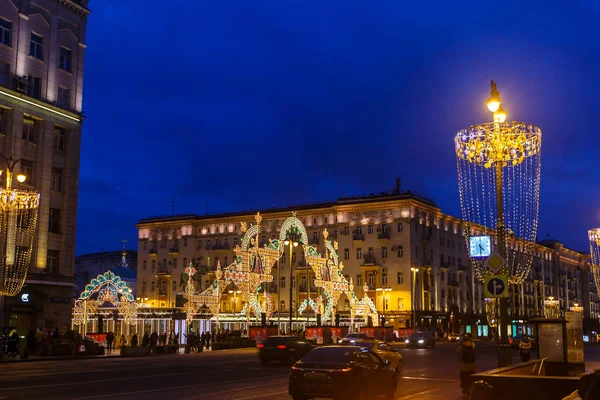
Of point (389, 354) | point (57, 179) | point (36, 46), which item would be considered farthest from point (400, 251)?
point (389, 354)

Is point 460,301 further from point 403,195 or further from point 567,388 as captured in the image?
point 567,388

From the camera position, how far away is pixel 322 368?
50.6 ft

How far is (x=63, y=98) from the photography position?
4894cm

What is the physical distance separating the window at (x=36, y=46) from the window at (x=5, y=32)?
170 centimetres

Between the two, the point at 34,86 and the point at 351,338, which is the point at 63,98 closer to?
the point at 34,86

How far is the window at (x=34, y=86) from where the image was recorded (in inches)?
1809

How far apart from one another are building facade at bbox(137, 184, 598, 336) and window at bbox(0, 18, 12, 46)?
42966 mm

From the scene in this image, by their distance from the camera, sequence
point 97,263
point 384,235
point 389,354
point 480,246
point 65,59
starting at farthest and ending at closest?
point 97,263
point 384,235
point 65,59
point 389,354
point 480,246

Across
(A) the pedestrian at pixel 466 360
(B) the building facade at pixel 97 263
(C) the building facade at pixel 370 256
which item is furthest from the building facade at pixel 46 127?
(B) the building facade at pixel 97 263

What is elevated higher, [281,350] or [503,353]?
[503,353]

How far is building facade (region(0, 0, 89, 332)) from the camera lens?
44375mm

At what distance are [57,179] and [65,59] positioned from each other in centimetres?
866

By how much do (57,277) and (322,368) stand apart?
35145 mm

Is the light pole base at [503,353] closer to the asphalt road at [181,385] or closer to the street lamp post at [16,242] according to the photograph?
the asphalt road at [181,385]
